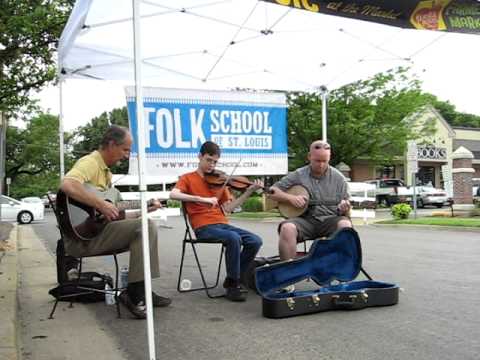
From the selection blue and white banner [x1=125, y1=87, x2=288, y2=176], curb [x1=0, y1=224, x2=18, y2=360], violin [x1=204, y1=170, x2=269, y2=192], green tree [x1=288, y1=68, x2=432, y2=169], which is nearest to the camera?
curb [x1=0, y1=224, x2=18, y2=360]

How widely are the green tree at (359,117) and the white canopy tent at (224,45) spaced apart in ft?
66.5

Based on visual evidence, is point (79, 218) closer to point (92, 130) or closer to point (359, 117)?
point (359, 117)

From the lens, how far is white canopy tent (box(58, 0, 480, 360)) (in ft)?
21.2

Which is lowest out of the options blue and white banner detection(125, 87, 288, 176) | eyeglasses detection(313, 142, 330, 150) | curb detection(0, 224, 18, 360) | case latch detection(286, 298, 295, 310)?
curb detection(0, 224, 18, 360)

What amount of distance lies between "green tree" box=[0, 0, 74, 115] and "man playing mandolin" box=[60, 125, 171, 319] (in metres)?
7.94

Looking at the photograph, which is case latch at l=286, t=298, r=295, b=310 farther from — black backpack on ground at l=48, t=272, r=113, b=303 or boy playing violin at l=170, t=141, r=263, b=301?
black backpack on ground at l=48, t=272, r=113, b=303

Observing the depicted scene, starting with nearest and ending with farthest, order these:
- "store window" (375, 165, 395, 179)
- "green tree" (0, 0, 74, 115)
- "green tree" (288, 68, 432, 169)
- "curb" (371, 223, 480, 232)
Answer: "green tree" (0, 0, 74, 115)
"curb" (371, 223, 480, 232)
"green tree" (288, 68, 432, 169)
"store window" (375, 165, 395, 179)

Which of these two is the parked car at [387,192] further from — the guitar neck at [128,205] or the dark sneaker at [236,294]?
the guitar neck at [128,205]

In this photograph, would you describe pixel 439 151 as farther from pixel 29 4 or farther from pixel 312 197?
pixel 312 197

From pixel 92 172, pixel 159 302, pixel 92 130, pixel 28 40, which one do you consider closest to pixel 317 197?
pixel 159 302

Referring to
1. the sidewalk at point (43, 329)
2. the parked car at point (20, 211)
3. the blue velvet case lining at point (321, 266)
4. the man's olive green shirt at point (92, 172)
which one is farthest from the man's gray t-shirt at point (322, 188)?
the parked car at point (20, 211)

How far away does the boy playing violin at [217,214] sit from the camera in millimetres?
5602

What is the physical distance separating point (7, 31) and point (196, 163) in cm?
696

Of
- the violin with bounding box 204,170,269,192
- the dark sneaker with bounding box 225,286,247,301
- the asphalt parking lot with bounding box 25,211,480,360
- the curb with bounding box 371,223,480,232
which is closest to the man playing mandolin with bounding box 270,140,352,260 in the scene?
the violin with bounding box 204,170,269,192
